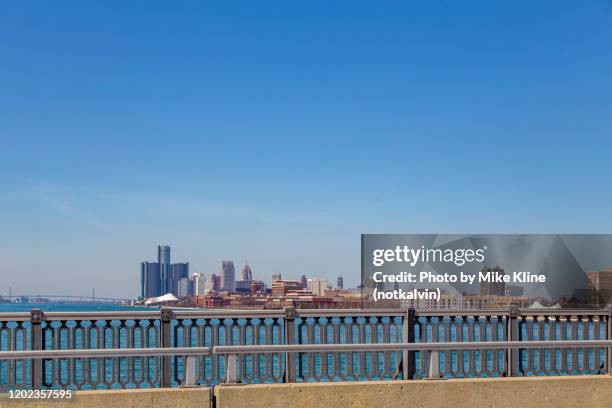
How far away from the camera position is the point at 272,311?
11586 mm

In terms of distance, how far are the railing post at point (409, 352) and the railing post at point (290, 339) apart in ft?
5.57

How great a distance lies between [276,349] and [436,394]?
219 cm

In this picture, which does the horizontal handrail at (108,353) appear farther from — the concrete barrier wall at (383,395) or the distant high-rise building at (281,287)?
the distant high-rise building at (281,287)

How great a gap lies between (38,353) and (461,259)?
3325cm

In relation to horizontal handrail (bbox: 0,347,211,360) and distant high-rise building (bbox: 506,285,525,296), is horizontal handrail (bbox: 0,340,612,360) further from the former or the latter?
distant high-rise building (bbox: 506,285,525,296)

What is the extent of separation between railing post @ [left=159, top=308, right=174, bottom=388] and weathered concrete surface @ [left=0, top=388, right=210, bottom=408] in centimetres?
150

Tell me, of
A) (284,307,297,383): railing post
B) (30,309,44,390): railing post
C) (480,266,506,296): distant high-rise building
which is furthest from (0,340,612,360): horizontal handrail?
(480,266,506,296): distant high-rise building

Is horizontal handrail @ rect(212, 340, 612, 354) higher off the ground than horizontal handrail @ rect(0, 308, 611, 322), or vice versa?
horizontal handrail @ rect(0, 308, 611, 322)

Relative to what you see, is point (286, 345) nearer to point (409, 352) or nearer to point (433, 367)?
point (433, 367)

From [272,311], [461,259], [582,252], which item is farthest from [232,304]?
[272,311]

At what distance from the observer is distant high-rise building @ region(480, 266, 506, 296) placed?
4519 centimetres

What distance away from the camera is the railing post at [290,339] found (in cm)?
1099

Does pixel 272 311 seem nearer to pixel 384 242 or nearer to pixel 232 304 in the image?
pixel 384 242

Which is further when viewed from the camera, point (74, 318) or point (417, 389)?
point (74, 318)
